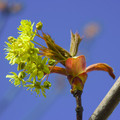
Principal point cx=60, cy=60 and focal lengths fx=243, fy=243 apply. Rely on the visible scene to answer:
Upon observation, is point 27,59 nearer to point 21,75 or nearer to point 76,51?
point 21,75

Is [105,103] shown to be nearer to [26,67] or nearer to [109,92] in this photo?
[109,92]

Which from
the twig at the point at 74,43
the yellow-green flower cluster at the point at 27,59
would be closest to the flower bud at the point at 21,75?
the yellow-green flower cluster at the point at 27,59

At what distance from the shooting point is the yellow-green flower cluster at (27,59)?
1.54 metres

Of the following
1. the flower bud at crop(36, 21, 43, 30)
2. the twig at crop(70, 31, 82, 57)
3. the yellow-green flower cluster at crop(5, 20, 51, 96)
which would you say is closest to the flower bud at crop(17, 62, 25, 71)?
the yellow-green flower cluster at crop(5, 20, 51, 96)

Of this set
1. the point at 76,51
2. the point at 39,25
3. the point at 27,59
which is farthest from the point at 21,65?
the point at 76,51

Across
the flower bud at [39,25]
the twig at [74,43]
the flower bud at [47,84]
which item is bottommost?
the flower bud at [47,84]

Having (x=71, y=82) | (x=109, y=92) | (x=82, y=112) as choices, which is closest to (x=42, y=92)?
(x=71, y=82)

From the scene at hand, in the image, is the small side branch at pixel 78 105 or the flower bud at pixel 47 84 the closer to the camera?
the small side branch at pixel 78 105

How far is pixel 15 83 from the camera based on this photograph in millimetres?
1675

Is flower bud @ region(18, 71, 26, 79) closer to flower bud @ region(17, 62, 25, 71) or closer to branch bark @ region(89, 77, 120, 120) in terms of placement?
flower bud @ region(17, 62, 25, 71)

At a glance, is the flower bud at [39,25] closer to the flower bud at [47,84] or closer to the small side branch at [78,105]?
the flower bud at [47,84]

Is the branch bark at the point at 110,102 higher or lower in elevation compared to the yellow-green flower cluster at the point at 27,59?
lower

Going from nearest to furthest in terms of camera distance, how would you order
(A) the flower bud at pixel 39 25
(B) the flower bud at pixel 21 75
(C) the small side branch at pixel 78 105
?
(C) the small side branch at pixel 78 105
(B) the flower bud at pixel 21 75
(A) the flower bud at pixel 39 25

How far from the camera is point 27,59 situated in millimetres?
1545
